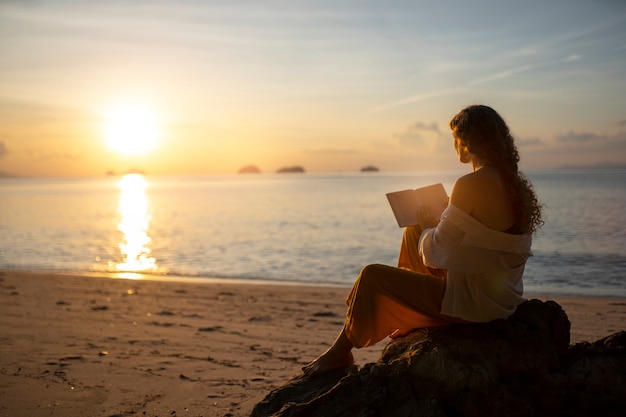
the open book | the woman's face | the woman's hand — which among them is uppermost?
the woman's face

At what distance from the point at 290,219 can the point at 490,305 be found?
3699 centimetres

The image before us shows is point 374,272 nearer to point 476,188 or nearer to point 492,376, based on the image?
point 476,188

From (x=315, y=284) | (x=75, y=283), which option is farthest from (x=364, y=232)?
(x=75, y=283)

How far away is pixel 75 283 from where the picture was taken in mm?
14117

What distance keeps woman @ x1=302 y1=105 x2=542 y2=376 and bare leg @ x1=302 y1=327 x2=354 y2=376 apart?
0.18 metres

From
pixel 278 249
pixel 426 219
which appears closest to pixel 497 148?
pixel 426 219

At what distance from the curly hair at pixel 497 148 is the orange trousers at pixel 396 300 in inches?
28.2

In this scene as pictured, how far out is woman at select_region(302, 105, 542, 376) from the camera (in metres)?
4.07

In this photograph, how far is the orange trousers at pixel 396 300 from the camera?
170 inches

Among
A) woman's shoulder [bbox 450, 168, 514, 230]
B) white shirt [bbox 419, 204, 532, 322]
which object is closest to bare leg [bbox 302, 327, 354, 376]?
white shirt [bbox 419, 204, 532, 322]

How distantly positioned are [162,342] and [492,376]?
221 inches

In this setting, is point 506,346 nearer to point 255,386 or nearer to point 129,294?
point 255,386

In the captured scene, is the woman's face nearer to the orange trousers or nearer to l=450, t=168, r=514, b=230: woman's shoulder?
l=450, t=168, r=514, b=230: woman's shoulder

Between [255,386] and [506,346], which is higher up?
[506,346]
